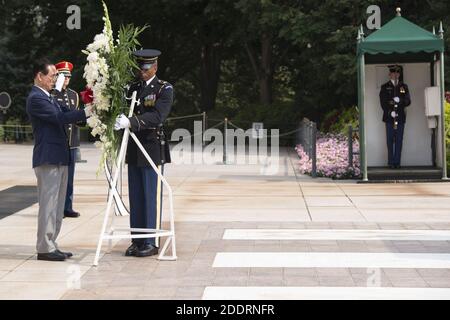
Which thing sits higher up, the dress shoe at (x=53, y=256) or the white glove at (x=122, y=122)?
the white glove at (x=122, y=122)

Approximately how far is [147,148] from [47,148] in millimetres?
1015

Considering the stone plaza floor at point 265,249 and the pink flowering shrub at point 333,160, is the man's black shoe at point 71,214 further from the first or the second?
the pink flowering shrub at point 333,160

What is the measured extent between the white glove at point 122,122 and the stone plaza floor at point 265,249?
4.48 ft

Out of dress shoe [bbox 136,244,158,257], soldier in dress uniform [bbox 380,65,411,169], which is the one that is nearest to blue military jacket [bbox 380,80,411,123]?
soldier in dress uniform [bbox 380,65,411,169]

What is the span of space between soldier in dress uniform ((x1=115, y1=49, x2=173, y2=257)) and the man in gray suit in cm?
61

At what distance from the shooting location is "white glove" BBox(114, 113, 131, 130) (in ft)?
28.6

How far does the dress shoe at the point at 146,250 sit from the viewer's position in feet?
29.9

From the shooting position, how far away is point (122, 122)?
28.6 ft

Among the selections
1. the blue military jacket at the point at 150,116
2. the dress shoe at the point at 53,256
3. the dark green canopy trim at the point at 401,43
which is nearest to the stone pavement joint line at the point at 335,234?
the blue military jacket at the point at 150,116

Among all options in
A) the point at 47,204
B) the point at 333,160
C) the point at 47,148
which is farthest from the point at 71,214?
the point at 333,160

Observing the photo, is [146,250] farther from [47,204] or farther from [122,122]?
[122,122]

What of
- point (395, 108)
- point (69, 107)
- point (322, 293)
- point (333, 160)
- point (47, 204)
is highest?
point (395, 108)
